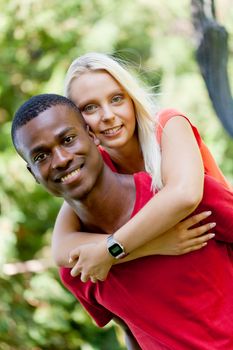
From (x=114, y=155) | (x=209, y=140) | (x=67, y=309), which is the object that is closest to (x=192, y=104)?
(x=209, y=140)

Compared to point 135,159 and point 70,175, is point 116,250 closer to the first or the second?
point 70,175

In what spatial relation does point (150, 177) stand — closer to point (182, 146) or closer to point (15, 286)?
point (182, 146)

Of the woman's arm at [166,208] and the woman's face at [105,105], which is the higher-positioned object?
the woman's face at [105,105]

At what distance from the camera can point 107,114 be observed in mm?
2344

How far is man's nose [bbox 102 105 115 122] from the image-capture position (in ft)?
7.68

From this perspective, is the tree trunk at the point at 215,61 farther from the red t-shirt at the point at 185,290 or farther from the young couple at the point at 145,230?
the red t-shirt at the point at 185,290

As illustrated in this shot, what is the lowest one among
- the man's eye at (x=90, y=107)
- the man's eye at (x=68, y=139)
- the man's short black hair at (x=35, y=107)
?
the man's eye at (x=90, y=107)

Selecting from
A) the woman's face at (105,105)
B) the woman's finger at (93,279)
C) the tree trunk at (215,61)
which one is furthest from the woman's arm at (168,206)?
the tree trunk at (215,61)

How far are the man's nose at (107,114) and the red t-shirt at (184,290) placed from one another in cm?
33

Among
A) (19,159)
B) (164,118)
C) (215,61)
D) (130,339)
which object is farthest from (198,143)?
(19,159)

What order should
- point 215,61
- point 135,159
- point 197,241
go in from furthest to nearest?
point 215,61 → point 135,159 → point 197,241

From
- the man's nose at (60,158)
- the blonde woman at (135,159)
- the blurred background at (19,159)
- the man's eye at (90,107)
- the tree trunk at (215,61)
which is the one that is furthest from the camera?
the blurred background at (19,159)

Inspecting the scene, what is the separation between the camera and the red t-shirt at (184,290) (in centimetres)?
196

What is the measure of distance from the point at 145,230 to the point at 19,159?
143 inches
